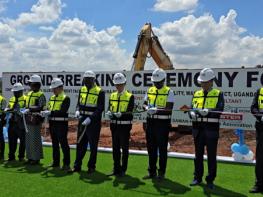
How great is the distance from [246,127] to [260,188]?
2.79 m

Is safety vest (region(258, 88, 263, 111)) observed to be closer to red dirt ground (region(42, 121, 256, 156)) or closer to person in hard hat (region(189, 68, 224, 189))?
person in hard hat (region(189, 68, 224, 189))

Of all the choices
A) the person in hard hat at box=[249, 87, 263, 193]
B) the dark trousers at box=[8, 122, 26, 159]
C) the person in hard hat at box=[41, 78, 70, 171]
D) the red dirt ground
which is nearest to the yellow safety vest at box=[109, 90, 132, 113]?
the person in hard hat at box=[41, 78, 70, 171]

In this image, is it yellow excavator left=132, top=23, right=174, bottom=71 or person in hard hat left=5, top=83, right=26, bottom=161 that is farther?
yellow excavator left=132, top=23, right=174, bottom=71

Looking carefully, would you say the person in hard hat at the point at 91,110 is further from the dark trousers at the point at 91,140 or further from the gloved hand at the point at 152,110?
the gloved hand at the point at 152,110

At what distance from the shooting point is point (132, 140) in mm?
13039

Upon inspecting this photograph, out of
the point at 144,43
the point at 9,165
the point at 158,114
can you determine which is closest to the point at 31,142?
the point at 9,165

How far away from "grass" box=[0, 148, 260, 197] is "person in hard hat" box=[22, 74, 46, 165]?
33 cm

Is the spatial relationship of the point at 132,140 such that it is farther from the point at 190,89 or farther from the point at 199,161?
the point at 199,161

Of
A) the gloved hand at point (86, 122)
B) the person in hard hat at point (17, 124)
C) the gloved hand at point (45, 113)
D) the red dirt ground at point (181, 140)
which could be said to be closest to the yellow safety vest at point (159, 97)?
the gloved hand at point (86, 122)

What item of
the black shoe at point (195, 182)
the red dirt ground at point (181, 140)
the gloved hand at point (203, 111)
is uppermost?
the gloved hand at point (203, 111)

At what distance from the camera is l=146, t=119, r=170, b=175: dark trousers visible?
7062mm

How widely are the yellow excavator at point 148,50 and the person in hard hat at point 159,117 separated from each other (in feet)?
32.5

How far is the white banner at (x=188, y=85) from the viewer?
9047 mm

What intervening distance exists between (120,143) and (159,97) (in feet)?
3.95
